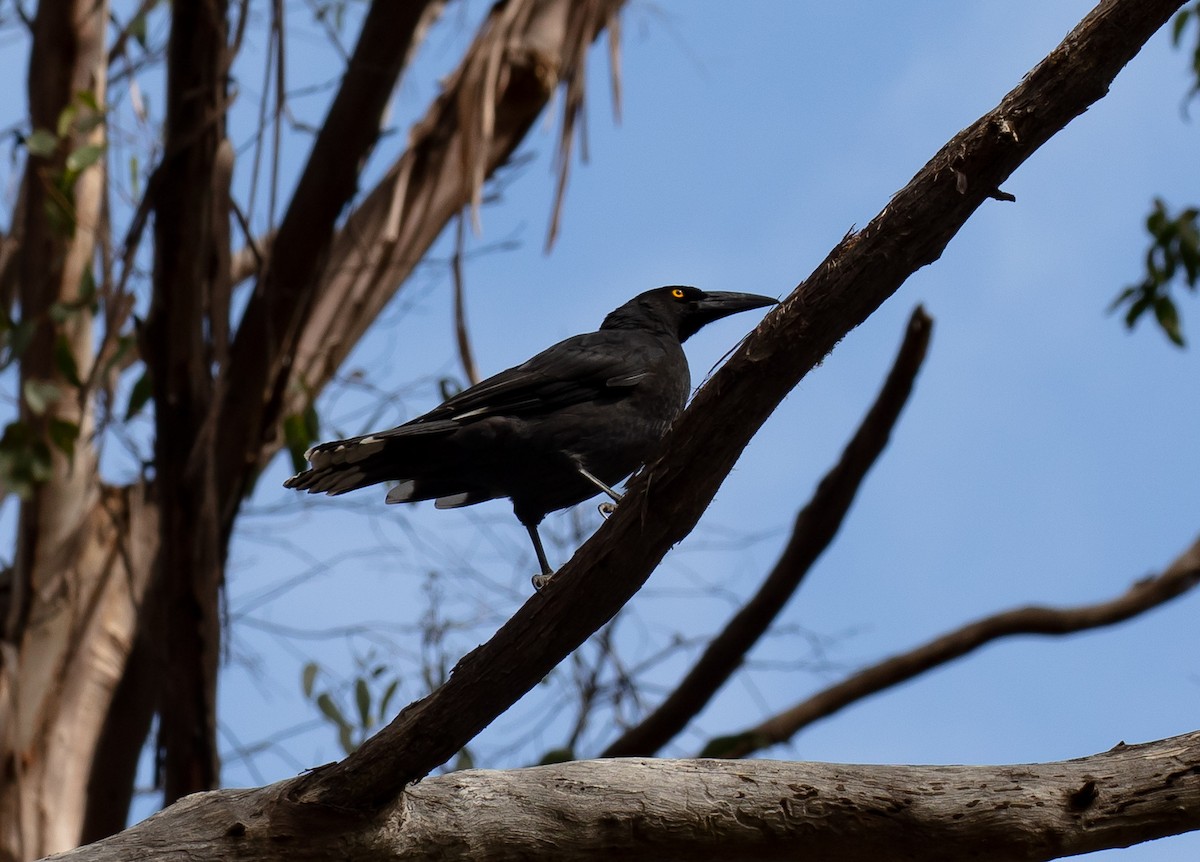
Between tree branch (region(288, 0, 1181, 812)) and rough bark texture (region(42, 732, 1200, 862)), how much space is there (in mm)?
139

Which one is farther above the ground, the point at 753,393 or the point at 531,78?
the point at 531,78

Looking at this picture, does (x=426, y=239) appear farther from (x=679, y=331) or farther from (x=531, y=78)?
(x=679, y=331)

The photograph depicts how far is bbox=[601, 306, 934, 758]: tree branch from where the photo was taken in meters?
5.62

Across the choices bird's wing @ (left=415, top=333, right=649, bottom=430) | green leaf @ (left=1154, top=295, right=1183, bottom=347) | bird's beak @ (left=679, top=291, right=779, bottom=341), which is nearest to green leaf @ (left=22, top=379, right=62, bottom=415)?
bird's wing @ (left=415, top=333, right=649, bottom=430)

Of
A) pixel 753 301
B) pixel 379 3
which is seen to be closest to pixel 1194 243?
pixel 753 301

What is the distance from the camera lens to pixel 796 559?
628 cm

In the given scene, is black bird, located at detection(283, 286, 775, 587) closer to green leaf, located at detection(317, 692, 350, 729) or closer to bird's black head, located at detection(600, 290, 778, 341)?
bird's black head, located at detection(600, 290, 778, 341)

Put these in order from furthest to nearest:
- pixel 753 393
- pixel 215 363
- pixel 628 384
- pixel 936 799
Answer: pixel 215 363, pixel 628 384, pixel 936 799, pixel 753 393

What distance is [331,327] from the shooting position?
7.70m

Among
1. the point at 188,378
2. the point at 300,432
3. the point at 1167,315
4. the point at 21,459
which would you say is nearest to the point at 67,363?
the point at 21,459

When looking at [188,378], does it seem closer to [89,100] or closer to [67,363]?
[67,363]

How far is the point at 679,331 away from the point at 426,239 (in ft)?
8.84

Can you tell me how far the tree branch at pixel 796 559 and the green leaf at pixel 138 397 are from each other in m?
2.68

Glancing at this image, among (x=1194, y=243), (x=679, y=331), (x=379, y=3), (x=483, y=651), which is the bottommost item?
(x=483, y=651)
